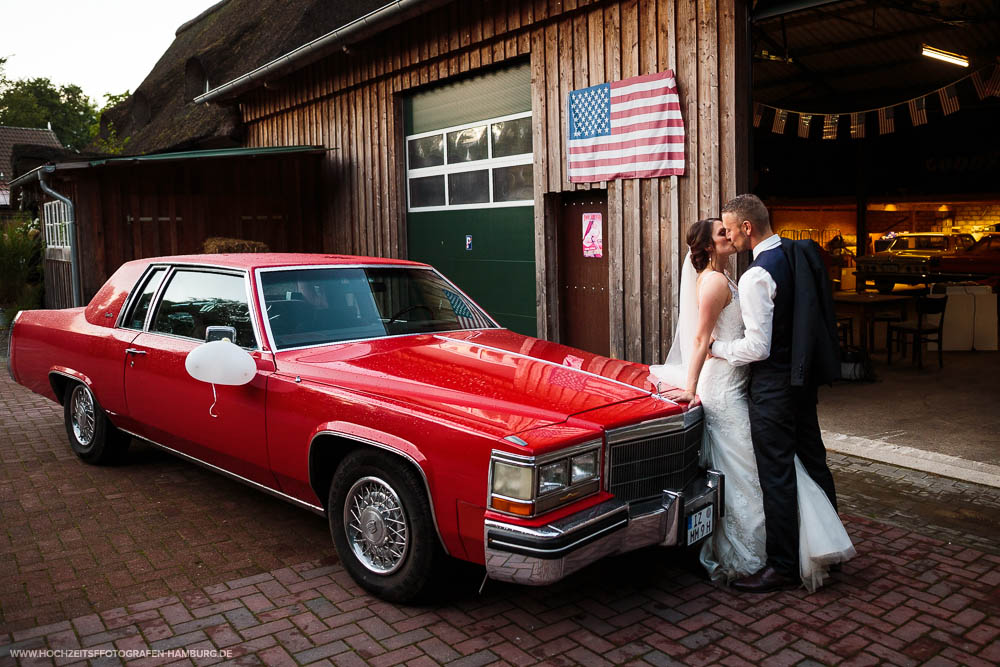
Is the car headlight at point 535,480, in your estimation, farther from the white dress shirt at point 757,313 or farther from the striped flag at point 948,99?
the striped flag at point 948,99

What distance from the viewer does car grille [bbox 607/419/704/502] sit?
3.59 meters

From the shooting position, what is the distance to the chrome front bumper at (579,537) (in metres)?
3.23

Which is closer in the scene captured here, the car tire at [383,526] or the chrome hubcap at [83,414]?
the car tire at [383,526]

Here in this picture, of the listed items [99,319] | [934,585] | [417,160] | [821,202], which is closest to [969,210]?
[821,202]

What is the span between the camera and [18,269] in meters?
18.4

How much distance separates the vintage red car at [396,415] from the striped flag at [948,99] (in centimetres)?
848

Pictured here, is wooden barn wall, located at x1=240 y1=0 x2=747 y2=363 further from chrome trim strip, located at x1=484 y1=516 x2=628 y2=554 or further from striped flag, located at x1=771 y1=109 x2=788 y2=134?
chrome trim strip, located at x1=484 y1=516 x2=628 y2=554

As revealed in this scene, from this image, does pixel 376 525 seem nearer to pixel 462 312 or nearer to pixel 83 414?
pixel 462 312

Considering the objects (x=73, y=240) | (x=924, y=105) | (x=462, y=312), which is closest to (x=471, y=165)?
(x=462, y=312)

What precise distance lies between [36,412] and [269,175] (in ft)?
21.6

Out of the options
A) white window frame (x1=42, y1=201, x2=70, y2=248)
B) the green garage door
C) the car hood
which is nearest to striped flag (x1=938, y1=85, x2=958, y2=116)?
the green garage door

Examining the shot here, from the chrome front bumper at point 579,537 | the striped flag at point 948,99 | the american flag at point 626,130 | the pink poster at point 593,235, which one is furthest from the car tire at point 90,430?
the striped flag at point 948,99

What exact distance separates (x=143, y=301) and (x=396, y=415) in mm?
3027

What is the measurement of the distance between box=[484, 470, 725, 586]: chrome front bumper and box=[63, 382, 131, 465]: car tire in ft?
13.0
